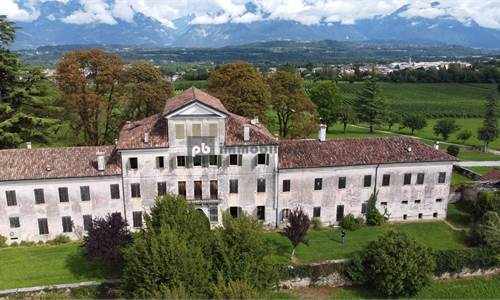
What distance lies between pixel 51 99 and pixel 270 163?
2777 cm

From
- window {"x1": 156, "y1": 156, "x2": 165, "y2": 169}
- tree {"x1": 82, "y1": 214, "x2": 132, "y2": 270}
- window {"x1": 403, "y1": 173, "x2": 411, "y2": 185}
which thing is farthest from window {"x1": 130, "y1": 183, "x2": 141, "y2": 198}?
window {"x1": 403, "y1": 173, "x2": 411, "y2": 185}

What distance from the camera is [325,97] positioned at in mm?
80750

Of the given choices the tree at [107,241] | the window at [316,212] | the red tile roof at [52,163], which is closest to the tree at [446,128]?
the window at [316,212]

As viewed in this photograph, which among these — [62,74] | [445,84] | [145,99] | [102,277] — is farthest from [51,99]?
[445,84]

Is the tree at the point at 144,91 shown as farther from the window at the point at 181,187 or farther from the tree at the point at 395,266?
the tree at the point at 395,266

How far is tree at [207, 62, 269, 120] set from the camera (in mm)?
56281

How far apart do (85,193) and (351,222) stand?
2589cm

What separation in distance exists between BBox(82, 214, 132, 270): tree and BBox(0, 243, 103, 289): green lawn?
8.13ft

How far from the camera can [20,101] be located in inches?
1788

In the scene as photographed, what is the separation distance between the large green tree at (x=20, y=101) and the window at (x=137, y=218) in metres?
16.7

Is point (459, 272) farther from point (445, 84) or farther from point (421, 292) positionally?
point (445, 84)

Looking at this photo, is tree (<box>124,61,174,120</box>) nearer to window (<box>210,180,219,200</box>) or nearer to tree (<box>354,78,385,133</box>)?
window (<box>210,180,219,200</box>)

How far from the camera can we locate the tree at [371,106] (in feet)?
288

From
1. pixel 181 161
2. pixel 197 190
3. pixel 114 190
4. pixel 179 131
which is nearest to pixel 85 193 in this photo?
pixel 114 190
